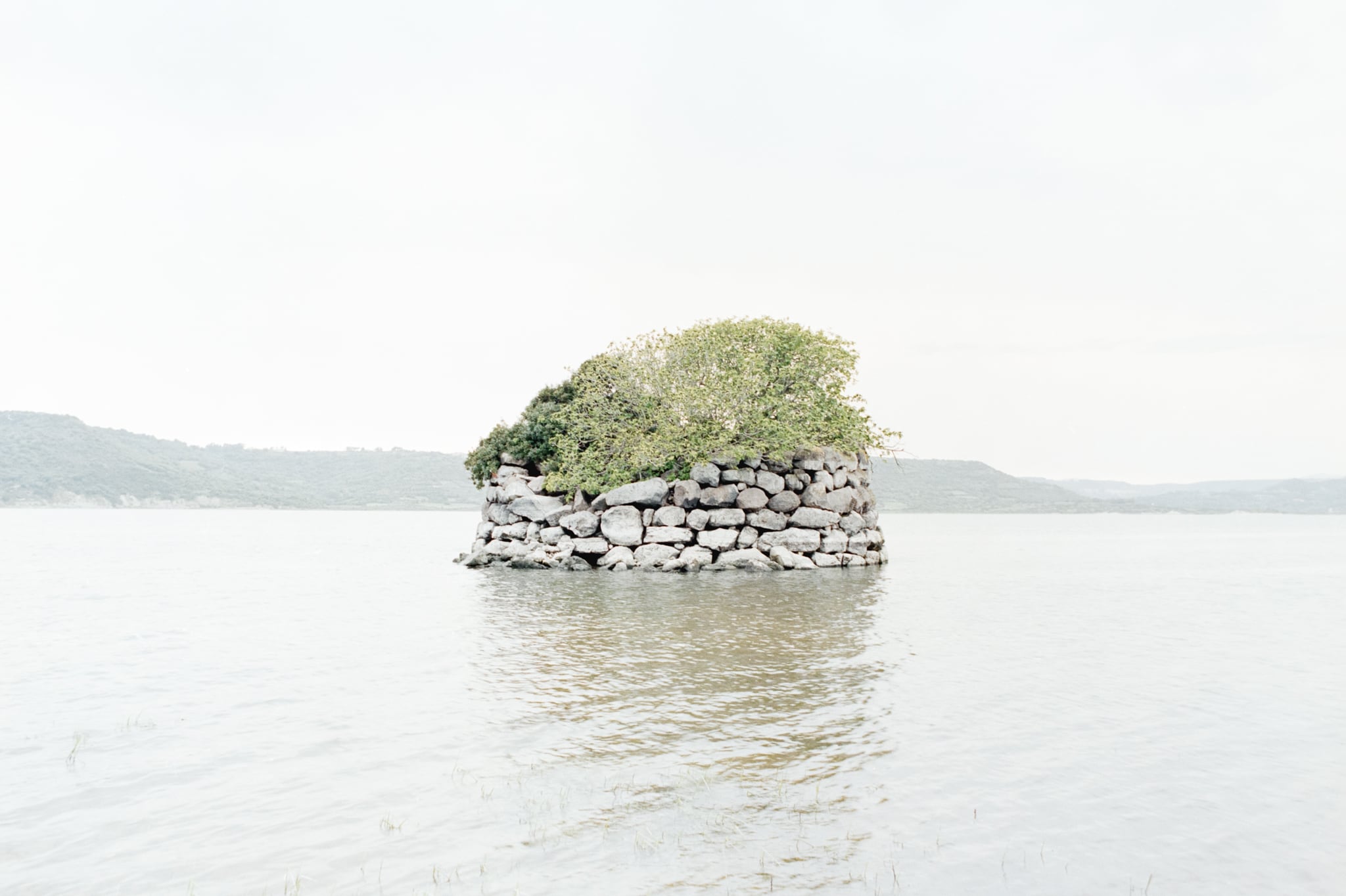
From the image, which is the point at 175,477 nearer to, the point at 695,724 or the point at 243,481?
the point at 243,481

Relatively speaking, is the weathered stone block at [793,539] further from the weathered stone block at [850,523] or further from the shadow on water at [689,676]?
the shadow on water at [689,676]

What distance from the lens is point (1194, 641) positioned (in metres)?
19.3

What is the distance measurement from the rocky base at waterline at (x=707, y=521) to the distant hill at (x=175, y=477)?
145634 millimetres

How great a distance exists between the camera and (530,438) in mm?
37688

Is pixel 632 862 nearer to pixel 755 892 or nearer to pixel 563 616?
pixel 755 892

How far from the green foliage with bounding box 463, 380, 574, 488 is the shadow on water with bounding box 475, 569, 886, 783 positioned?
11.3 metres

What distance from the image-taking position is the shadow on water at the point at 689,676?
1042 centimetres

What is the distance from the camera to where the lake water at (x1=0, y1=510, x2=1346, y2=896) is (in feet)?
23.5

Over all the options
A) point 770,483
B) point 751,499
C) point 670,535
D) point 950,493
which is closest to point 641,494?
point 670,535

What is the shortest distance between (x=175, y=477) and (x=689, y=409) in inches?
6654

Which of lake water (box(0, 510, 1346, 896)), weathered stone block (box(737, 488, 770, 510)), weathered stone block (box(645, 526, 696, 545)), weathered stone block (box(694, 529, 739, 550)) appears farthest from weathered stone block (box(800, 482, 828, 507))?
lake water (box(0, 510, 1346, 896))

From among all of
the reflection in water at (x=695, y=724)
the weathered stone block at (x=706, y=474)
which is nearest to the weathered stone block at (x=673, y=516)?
the weathered stone block at (x=706, y=474)

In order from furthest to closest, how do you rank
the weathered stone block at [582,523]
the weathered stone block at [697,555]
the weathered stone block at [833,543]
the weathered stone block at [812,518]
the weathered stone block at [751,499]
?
the weathered stone block at [833,543], the weathered stone block at [812,518], the weathered stone block at [582,523], the weathered stone block at [751,499], the weathered stone block at [697,555]

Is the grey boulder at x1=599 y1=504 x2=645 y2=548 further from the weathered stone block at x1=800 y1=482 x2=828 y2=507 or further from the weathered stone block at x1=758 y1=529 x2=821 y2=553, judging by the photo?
the weathered stone block at x1=800 y1=482 x2=828 y2=507
